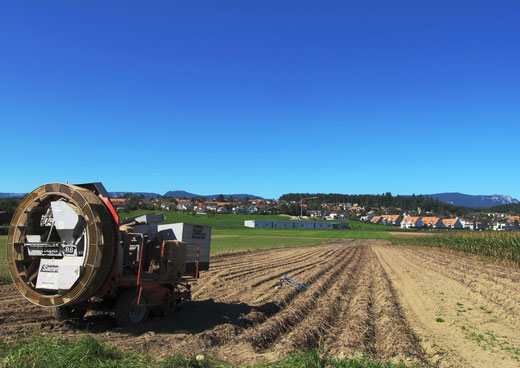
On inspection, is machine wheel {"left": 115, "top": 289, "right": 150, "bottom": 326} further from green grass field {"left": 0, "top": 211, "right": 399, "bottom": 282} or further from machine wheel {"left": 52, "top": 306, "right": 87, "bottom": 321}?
green grass field {"left": 0, "top": 211, "right": 399, "bottom": 282}

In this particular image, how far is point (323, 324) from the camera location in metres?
9.53

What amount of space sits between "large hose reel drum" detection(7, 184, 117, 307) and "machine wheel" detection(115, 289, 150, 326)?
0.72 m

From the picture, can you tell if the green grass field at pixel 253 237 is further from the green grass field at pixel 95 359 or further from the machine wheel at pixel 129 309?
the green grass field at pixel 95 359

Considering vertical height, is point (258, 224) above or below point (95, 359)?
below

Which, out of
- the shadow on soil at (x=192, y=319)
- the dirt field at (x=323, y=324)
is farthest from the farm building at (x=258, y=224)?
the shadow on soil at (x=192, y=319)

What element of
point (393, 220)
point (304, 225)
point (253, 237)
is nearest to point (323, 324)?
point (253, 237)

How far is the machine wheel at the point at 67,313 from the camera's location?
27.9 feet

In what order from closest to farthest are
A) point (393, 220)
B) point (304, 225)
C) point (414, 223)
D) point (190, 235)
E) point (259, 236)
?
point (190, 235) → point (259, 236) → point (304, 225) → point (414, 223) → point (393, 220)

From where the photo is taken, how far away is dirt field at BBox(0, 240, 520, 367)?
24.1ft

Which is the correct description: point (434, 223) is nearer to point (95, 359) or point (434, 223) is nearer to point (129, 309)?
point (129, 309)

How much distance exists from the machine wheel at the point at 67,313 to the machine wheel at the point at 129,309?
1.19 metres

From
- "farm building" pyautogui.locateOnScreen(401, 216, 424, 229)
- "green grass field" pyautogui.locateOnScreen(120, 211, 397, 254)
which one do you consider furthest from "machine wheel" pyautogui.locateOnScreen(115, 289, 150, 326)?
"farm building" pyautogui.locateOnScreen(401, 216, 424, 229)

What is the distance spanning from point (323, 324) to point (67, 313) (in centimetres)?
580

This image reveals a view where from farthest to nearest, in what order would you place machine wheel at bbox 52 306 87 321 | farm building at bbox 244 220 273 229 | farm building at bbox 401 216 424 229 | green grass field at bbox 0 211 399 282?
farm building at bbox 401 216 424 229 → farm building at bbox 244 220 273 229 → green grass field at bbox 0 211 399 282 → machine wheel at bbox 52 306 87 321
